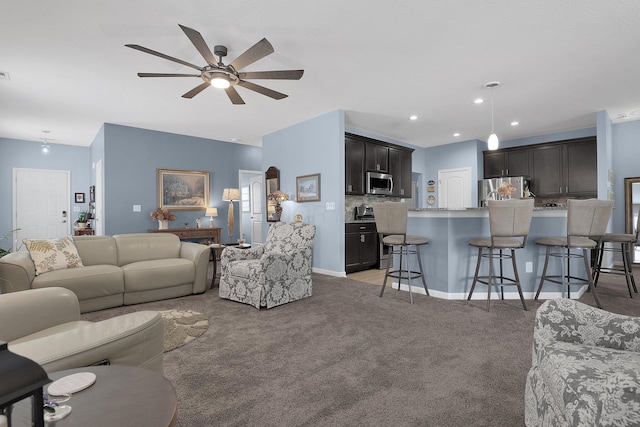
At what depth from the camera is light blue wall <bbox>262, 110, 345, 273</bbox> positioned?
513cm

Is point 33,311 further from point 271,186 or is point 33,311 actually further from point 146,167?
point 146,167

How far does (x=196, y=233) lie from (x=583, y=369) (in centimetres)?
647

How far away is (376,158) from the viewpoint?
6.33m

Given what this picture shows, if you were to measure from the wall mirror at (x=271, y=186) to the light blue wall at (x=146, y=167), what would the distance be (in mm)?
1412

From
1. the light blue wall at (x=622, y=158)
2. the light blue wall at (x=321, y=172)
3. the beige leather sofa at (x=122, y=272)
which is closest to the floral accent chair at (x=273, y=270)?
the beige leather sofa at (x=122, y=272)

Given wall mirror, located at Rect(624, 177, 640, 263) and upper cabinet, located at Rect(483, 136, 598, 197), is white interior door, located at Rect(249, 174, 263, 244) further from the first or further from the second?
wall mirror, located at Rect(624, 177, 640, 263)

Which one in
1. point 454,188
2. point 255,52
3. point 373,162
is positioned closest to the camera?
point 255,52

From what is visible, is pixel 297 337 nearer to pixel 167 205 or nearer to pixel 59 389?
pixel 59 389

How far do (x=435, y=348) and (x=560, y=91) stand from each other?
4.10 meters

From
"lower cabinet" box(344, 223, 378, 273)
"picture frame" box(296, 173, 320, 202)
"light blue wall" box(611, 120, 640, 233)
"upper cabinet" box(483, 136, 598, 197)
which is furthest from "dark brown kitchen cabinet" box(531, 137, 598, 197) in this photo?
"picture frame" box(296, 173, 320, 202)

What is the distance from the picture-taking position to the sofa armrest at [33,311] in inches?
64.1

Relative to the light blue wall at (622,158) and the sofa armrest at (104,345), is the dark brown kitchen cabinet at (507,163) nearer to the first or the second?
the light blue wall at (622,158)

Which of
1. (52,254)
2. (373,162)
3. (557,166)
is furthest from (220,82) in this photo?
(557,166)

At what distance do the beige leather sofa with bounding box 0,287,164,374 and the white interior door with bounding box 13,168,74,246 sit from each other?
7310mm
